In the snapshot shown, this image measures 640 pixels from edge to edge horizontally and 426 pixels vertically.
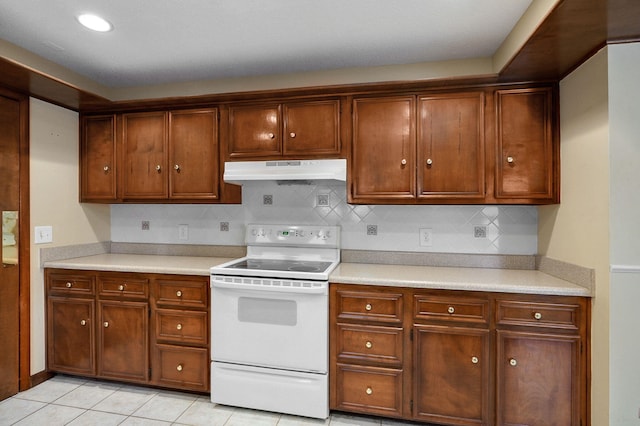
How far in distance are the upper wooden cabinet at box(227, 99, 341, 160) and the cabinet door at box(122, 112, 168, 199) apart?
0.60 meters

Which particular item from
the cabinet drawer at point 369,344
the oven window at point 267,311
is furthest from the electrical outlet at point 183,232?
the cabinet drawer at point 369,344

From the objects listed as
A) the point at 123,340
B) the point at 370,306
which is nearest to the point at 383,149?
the point at 370,306

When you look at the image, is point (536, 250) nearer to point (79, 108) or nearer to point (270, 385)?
point (270, 385)

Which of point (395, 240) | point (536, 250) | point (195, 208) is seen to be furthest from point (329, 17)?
point (536, 250)

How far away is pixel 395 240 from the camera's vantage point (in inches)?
103

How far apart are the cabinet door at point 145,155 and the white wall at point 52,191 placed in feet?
1.53

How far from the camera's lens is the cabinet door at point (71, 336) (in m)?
2.50

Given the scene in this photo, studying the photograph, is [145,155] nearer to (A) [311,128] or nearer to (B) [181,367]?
(A) [311,128]

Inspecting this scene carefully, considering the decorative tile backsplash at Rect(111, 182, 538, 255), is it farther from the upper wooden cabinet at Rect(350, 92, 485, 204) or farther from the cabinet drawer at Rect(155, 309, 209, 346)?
the cabinet drawer at Rect(155, 309, 209, 346)

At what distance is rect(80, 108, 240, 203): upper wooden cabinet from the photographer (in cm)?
260

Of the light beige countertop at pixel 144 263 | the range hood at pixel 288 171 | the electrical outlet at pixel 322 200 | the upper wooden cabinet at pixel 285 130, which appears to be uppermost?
the upper wooden cabinet at pixel 285 130

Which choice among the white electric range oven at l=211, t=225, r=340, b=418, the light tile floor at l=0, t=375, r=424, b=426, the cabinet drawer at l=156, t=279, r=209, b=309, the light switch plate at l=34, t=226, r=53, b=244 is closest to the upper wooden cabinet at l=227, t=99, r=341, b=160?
the white electric range oven at l=211, t=225, r=340, b=418

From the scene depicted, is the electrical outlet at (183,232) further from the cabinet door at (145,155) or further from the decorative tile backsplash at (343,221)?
the cabinet door at (145,155)

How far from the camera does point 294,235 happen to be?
2.68 meters
